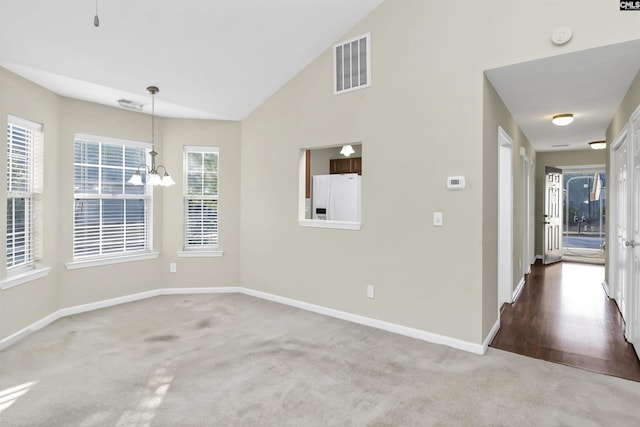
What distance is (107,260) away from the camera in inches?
177

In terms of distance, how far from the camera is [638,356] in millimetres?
3035

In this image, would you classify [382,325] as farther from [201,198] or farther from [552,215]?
[552,215]

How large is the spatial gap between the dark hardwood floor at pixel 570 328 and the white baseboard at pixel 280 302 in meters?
0.32

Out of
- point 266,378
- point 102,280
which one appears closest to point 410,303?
point 266,378

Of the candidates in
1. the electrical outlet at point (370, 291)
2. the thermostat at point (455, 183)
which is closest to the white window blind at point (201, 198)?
the electrical outlet at point (370, 291)

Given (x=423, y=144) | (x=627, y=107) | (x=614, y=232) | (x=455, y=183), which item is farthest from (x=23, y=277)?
(x=614, y=232)

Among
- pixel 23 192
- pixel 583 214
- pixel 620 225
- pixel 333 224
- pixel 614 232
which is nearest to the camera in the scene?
pixel 23 192

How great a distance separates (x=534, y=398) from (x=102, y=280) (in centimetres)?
462

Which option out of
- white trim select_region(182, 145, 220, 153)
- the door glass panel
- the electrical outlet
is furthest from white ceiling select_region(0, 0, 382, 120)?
the door glass panel

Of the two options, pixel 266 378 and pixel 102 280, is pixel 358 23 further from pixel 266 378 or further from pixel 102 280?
pixel 102 280

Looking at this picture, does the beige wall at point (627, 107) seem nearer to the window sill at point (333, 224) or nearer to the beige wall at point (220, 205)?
the window sill at point (333, 224)

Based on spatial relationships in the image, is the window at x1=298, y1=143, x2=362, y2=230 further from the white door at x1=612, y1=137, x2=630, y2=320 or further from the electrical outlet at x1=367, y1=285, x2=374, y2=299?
the white door at x1=612, y1=137, x2=630, y2=320

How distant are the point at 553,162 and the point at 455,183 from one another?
6182 mm

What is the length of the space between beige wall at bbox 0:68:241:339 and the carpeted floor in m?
0.49
